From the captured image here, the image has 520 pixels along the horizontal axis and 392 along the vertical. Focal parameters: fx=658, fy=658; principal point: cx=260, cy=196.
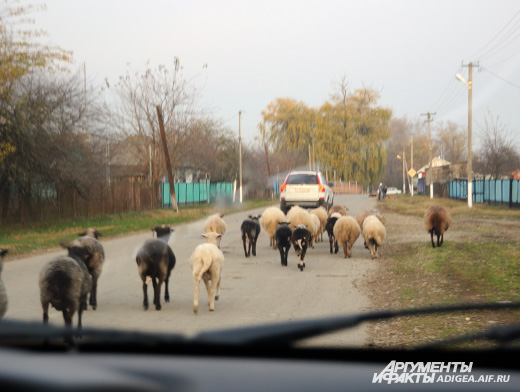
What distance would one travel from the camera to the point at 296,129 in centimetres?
8581

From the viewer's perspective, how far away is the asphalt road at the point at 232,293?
303 inches

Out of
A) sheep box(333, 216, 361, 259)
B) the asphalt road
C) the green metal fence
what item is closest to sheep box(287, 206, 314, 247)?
the asphalt road

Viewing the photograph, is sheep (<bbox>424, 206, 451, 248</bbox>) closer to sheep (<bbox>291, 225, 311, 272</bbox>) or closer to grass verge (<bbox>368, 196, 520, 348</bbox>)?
grass verge (<bbox>368, 196, 520, 348</bbox>)

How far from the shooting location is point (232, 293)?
32.4 ft

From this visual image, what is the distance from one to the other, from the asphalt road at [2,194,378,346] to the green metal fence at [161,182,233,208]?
92.1 feet

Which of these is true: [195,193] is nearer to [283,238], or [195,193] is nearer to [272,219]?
[272,219]

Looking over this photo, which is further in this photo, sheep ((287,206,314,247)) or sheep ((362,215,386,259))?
sheep ((287,206,314,247))

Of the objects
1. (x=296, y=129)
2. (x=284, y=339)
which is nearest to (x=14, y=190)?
(x=284, y=339)

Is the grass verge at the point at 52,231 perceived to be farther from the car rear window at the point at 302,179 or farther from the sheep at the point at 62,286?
the sheep at the point at 62,286

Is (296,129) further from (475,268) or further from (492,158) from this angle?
(475,268)

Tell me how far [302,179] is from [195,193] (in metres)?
23.5

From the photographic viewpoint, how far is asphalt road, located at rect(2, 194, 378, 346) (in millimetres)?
7707

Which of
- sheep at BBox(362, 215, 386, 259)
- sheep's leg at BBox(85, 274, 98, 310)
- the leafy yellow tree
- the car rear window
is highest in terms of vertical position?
the leafy yellow tree

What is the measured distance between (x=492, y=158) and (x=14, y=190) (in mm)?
35966
